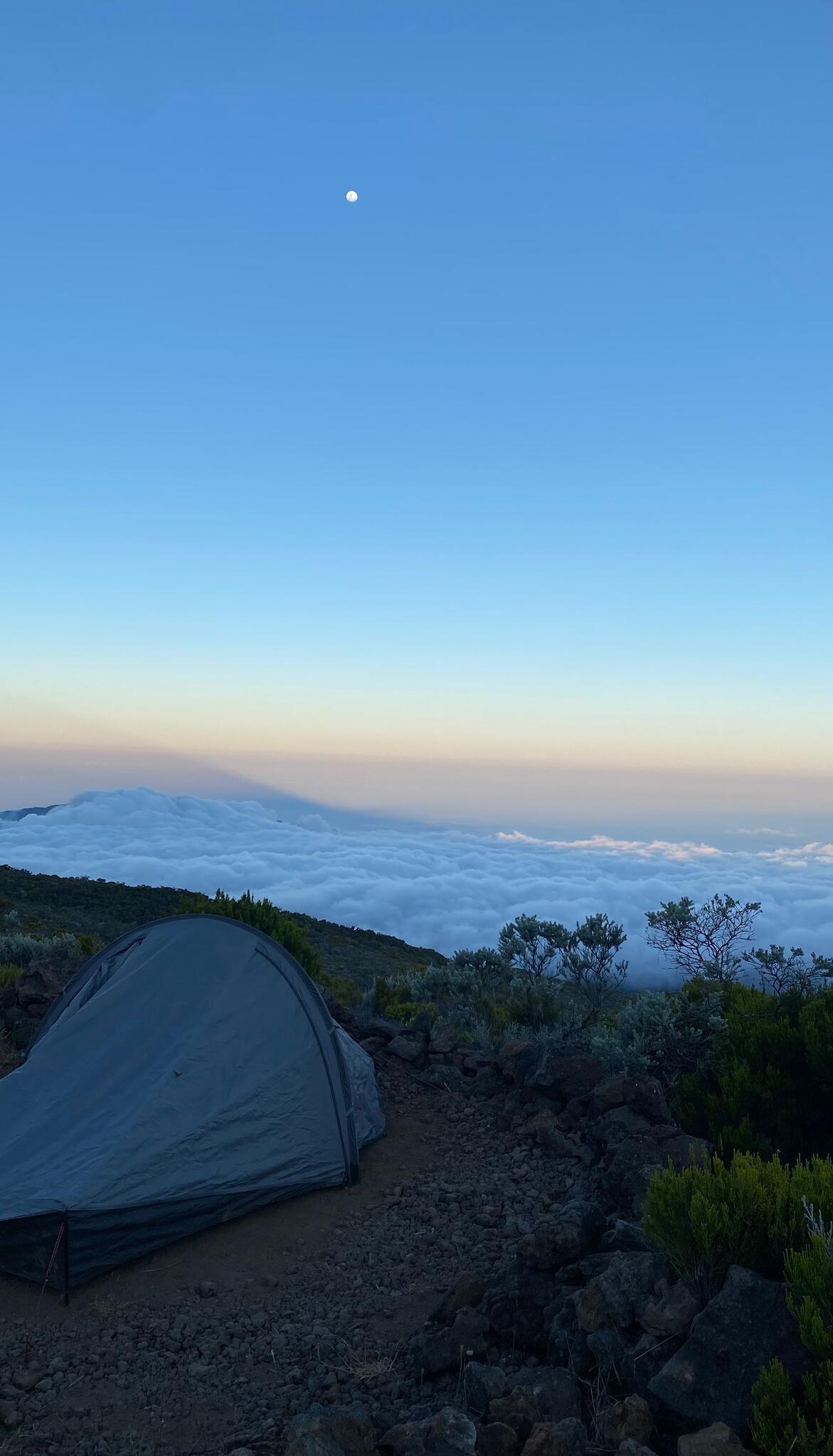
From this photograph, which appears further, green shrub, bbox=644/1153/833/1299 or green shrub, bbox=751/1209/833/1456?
green shrub, bbox=644/1153/833/1299

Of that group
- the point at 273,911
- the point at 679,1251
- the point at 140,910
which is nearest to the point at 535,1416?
the point at 679,1251

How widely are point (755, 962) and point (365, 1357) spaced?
26.5 feet

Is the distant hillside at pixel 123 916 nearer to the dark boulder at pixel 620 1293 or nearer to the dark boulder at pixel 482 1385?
the dark boulder at pixel 620 1293

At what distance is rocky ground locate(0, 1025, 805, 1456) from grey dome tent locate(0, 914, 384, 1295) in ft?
0.97

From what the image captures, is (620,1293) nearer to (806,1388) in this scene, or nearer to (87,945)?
(806,1388)

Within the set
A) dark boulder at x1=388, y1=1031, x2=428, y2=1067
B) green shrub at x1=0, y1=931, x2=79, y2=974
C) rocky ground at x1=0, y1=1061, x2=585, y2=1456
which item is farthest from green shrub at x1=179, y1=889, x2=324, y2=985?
rocky ground at x1=0, y1=1061, x2=585, y2=1456

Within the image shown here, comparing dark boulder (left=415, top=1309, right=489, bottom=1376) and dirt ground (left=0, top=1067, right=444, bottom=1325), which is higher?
dark boulder (left=415, top=1309, right=489, bottom=1376)

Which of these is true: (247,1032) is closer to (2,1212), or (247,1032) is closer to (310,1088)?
(310,1088)

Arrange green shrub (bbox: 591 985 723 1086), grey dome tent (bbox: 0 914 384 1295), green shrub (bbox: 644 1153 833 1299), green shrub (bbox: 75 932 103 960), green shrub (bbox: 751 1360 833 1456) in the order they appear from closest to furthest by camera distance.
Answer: green shrub (bbox: 751 1360 833 1456) → green shrub (bbox: 644 1153 833 1299) → grey dome tent (bbox: 0 914 384 1295) → green shrub (bbox: 591 985 723 1086) → green shrub (bbox: 75 932 103 960)

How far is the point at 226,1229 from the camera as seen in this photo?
7.54m

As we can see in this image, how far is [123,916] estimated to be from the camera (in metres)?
33.8

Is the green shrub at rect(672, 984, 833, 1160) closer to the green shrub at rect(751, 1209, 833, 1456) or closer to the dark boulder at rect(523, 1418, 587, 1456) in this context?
the green shrub at rect(751, 1209, 833, 1456)

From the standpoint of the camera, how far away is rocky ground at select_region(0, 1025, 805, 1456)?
4348mm

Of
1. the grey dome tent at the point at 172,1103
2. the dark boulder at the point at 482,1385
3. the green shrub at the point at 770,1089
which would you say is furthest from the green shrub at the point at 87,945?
the dark boulder at the point at 482,1385
